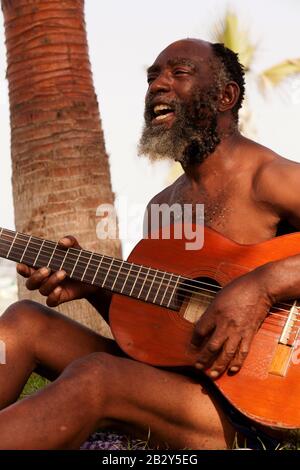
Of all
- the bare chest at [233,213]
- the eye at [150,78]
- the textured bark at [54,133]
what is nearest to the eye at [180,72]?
the eye at [150,78]

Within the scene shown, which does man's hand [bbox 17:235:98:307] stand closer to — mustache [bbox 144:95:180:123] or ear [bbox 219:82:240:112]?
mustache [bbox 144:95:180:123]

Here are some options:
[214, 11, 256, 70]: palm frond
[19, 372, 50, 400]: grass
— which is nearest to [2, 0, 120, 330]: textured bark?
[19, 372, 50, 400]: grass

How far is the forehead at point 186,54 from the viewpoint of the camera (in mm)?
4227

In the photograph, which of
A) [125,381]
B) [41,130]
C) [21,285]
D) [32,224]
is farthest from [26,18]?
[125,381]

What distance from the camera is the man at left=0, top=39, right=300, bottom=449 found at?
10.8ft

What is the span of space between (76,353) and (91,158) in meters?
2.48

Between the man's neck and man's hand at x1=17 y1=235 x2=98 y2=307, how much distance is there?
0.73 metres

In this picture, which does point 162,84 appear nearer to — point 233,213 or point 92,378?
point 233,213

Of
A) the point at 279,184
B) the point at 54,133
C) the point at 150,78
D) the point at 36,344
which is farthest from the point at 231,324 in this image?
the point at 54,133

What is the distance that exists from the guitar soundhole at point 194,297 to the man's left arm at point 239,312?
0.17 meters

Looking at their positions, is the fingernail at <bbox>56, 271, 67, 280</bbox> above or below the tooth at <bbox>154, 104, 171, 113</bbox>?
below

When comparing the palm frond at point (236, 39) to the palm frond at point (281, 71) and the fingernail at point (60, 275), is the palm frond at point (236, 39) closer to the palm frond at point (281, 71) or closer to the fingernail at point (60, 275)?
the palm frond at point (281, 71)

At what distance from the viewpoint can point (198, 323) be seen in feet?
11.5

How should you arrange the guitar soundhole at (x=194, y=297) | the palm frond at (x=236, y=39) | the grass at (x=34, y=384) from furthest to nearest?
1. the palm frond at (x=236, y=39)
2. the grass at (x=34, y=384)
3. the guitar soundhole at (x=194, y=297)
